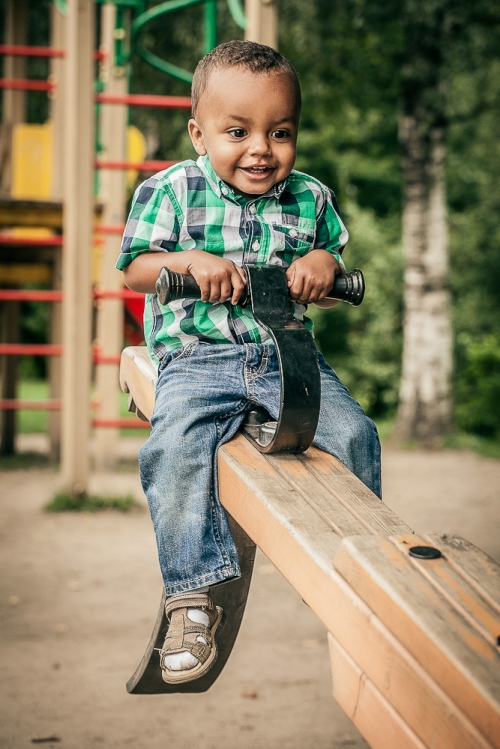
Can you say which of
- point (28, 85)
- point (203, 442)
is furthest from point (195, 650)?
point (28, 85)

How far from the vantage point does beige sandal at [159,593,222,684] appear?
5.64 feet

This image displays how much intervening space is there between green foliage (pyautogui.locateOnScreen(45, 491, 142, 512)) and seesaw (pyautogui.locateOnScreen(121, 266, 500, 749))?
4450mm

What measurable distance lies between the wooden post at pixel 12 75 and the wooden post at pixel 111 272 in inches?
52.6

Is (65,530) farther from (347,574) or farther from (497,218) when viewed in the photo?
(497,218)

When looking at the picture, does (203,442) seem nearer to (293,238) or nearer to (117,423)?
(293,238)

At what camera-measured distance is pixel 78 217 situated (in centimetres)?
572

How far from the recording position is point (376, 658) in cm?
130

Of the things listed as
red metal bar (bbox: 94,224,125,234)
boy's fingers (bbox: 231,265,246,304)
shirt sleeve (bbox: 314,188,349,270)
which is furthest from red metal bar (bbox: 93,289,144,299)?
boy's fingers (bbox: 231,265,246,304)

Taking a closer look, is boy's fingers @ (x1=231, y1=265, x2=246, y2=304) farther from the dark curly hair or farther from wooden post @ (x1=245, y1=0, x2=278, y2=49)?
wooden post @ (x1=245, y1=0, x2=278, y2=49)

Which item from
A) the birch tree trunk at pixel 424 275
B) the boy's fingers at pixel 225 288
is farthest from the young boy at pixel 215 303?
the birch tree trunk at pixel 424 275

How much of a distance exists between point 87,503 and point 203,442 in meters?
4.50

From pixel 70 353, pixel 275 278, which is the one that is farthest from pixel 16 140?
pixel 275 278

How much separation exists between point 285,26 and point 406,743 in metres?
10.9

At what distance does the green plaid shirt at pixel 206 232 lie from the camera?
187 centimetres
